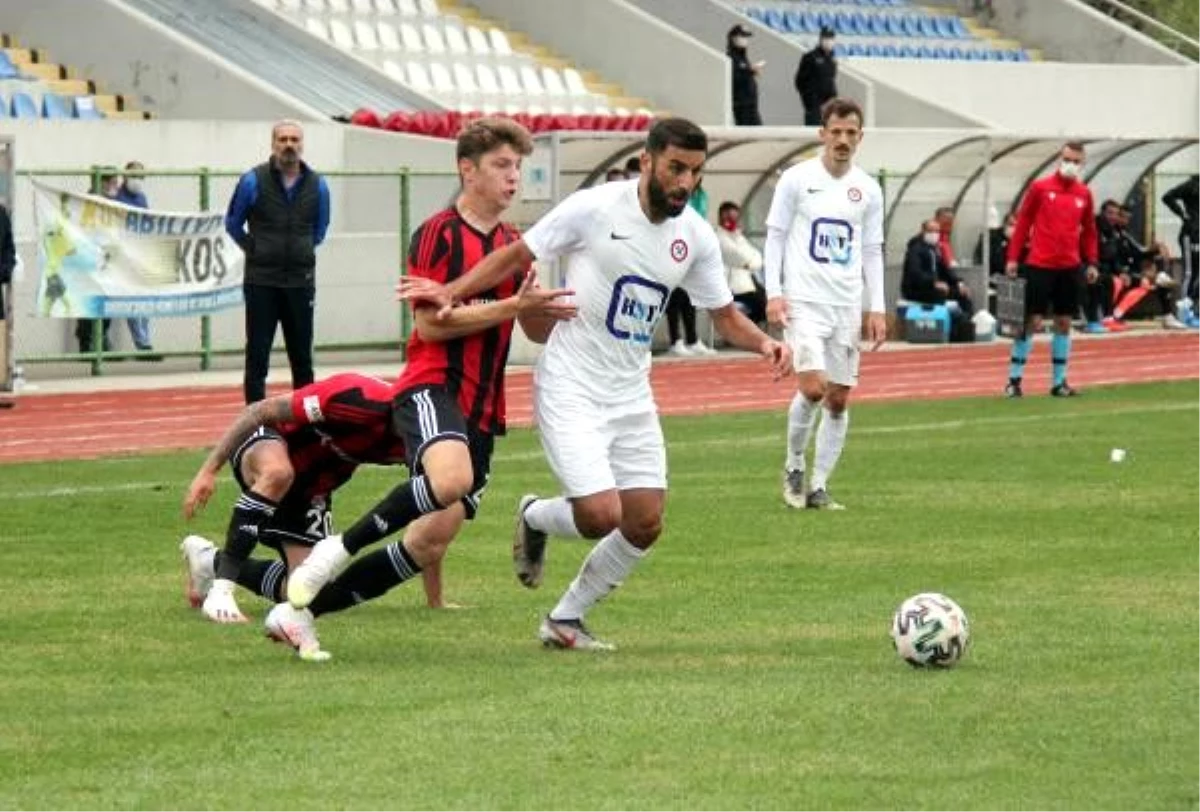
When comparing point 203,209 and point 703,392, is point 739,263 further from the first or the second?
point 203,209

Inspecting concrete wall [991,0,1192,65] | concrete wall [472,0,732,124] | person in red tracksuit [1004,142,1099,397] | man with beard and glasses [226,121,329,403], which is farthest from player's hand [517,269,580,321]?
concrete wall [991,0,1192,65]

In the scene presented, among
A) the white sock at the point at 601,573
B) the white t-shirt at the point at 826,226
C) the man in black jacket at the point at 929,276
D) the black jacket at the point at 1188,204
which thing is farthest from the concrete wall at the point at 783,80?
the white sock at the point at 601,573

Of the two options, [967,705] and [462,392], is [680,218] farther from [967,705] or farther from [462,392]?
[967,705]

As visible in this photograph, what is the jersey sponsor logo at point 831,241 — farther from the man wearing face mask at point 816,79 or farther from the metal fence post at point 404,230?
the man wearing face mask at point 816,79

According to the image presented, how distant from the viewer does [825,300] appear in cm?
1733

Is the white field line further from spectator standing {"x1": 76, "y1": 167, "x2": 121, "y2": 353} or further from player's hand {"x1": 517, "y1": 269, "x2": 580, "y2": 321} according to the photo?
spectator standing {"x1": 76, "y1": 167, "x2": 121, "y2": 353}

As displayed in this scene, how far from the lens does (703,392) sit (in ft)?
92.3

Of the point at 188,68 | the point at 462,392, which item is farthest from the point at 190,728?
the point at 188,68

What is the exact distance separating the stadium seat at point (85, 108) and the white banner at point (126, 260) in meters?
4.27

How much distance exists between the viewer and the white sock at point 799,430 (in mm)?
16984

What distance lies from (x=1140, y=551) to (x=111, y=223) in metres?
16.1

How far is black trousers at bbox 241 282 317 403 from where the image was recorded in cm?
2092

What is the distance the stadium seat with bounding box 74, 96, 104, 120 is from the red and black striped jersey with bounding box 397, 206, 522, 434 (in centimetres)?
2257

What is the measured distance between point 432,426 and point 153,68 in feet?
81.8
